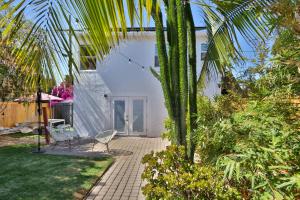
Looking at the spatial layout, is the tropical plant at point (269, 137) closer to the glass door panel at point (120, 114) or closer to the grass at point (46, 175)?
the grass at point (46, 175)

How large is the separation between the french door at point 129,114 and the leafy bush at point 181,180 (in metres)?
13.6

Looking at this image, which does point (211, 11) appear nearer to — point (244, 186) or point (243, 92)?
point (243, 92)

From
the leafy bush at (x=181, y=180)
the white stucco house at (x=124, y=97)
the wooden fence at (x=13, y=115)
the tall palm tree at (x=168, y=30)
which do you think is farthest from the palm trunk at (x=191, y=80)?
the wooden fence at (x=13, y=115)

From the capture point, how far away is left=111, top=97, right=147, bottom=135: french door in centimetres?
1752

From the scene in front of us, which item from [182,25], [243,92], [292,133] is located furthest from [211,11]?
[292,133]

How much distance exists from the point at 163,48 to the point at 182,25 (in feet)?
1.25

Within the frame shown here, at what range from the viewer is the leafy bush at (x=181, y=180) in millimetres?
3329

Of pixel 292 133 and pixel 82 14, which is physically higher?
pixel 82 14

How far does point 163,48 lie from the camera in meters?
3.62

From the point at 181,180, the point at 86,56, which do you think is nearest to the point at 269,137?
the point at 181,180

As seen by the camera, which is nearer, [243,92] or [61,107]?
[243,92]

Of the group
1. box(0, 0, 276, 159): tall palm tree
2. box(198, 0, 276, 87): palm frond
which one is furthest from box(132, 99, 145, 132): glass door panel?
box(198, 0, 276, 87): palm frond

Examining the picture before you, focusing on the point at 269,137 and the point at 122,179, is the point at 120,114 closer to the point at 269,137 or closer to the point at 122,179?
the point at 122,179

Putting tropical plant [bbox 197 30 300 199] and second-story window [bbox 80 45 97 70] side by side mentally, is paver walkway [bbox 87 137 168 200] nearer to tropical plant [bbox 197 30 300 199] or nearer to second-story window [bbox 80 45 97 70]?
tropical plant [bbox 197 30 300 199]
